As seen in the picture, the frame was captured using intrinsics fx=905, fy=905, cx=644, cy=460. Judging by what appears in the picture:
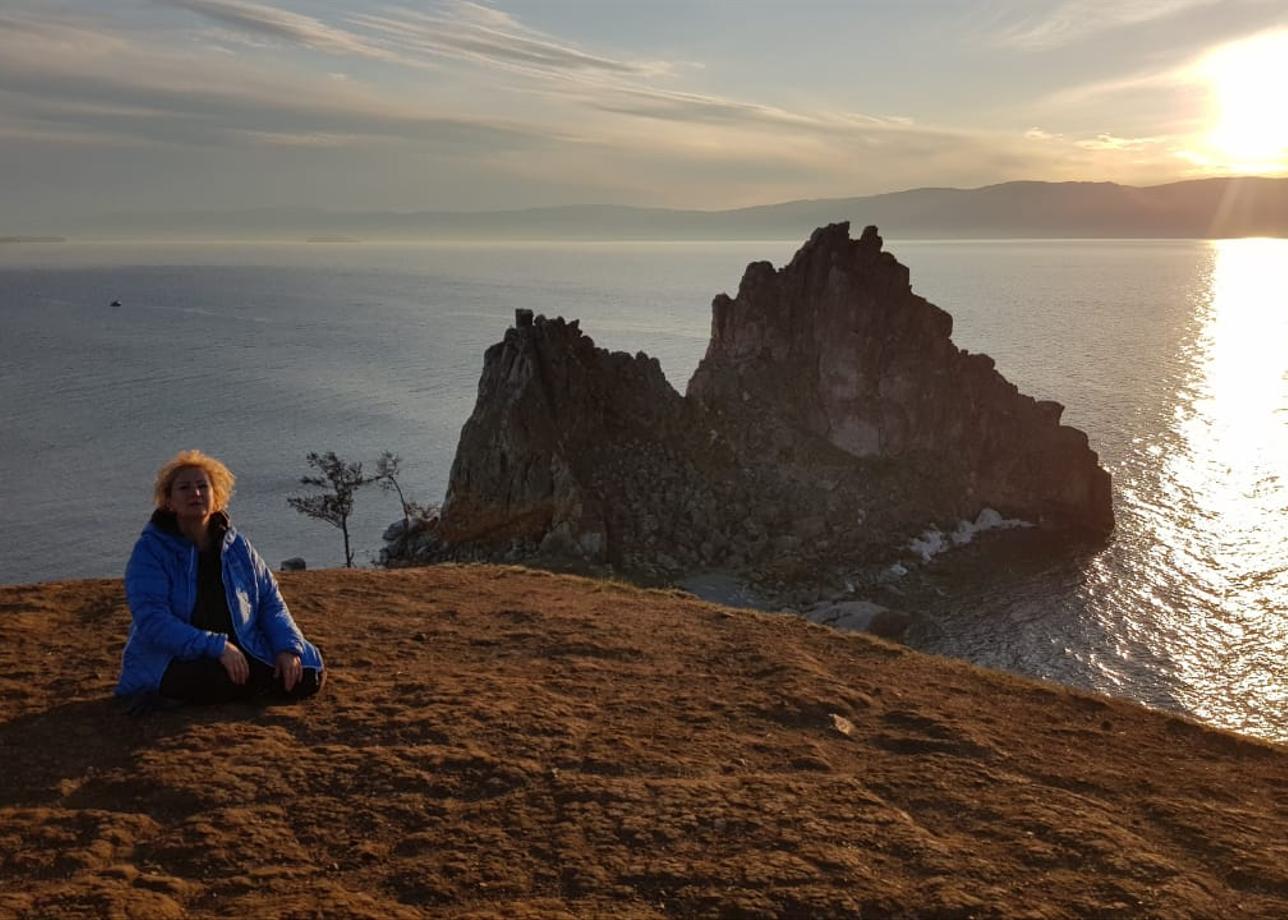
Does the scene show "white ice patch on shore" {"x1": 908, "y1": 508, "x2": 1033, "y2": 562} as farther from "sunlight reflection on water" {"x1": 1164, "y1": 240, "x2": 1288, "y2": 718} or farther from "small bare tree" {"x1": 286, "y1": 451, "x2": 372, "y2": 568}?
"small bare tree" {"x1": 286, "y1": 451, "x2": 372, "y2": 568}

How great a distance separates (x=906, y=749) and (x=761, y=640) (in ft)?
14.5

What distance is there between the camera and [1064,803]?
9.64 meters

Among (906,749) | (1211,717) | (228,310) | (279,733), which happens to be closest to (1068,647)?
(1211,717)

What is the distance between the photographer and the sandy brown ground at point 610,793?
7.33 m

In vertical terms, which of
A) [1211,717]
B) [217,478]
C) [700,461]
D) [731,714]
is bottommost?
[1211,717]

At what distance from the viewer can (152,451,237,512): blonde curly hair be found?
9.42m

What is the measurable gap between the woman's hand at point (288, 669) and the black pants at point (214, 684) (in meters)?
0.07

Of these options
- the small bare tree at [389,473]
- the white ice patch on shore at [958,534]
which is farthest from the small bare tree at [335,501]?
the white ice patch on shore at [958,534]

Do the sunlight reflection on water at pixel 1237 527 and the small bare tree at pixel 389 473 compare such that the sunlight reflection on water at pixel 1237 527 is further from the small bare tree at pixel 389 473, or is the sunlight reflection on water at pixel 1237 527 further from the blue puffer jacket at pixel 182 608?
the small bare tree at pixel 389 473

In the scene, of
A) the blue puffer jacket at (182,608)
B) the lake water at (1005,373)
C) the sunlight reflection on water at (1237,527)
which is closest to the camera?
the blue puffer jacket at (182,608)

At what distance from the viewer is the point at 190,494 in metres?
9.40

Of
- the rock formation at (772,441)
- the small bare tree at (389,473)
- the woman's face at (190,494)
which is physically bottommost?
the small bare tree at (389,473)

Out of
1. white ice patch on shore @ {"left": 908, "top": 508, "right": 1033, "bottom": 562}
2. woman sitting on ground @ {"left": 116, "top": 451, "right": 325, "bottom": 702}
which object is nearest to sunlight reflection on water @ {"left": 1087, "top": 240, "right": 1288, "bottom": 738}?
white ice patch on shore @ {"left": 908, "top": 508, "right": 1033, "bottom": 562}

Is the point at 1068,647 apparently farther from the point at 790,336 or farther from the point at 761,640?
the point at 761,640
